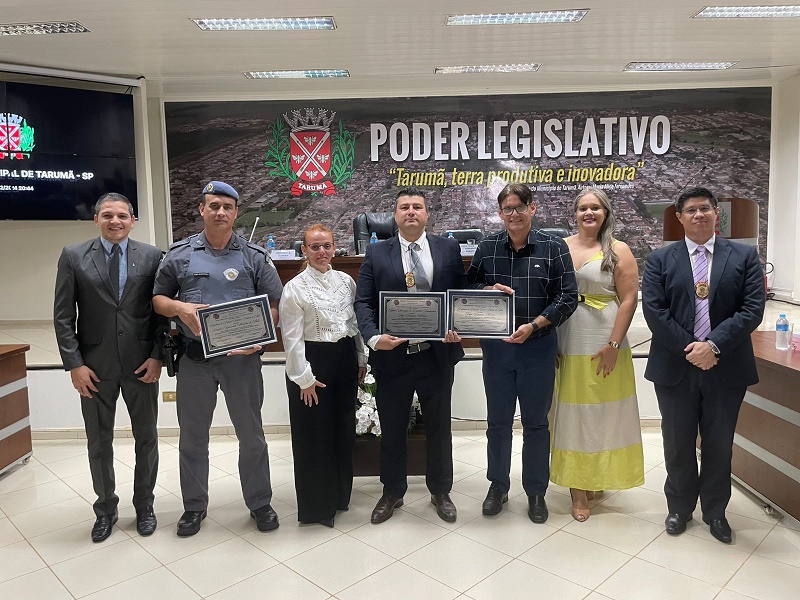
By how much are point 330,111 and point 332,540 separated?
6.99 m

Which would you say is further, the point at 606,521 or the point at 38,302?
the point at 38,302

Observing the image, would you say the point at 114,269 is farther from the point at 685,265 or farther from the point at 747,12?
the point at 747,12

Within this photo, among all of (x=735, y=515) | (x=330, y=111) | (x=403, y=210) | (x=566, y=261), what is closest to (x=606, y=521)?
(x=735, y=515)

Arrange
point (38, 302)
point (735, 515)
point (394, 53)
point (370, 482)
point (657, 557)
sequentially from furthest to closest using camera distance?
point (38, 302) < point (394, 53) < point (370, 482) < point (735, 515) < point (657, 557)

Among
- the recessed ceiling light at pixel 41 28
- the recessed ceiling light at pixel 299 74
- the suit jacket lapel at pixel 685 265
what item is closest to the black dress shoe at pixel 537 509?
the suit jacket lapel at pixel 685 265

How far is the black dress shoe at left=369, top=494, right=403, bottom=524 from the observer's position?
119 inches

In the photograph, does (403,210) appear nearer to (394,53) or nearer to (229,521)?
(229,521)

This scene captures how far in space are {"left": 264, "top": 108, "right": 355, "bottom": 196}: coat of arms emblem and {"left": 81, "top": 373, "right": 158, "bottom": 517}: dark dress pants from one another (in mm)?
6046

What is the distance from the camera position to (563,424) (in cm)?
308

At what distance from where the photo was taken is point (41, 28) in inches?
231

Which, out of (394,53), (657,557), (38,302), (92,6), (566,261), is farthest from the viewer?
(38,302)

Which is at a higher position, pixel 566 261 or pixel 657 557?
pixel 566 261

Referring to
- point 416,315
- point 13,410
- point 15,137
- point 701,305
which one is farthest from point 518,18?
point 15,137

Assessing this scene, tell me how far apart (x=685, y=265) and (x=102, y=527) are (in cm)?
315
